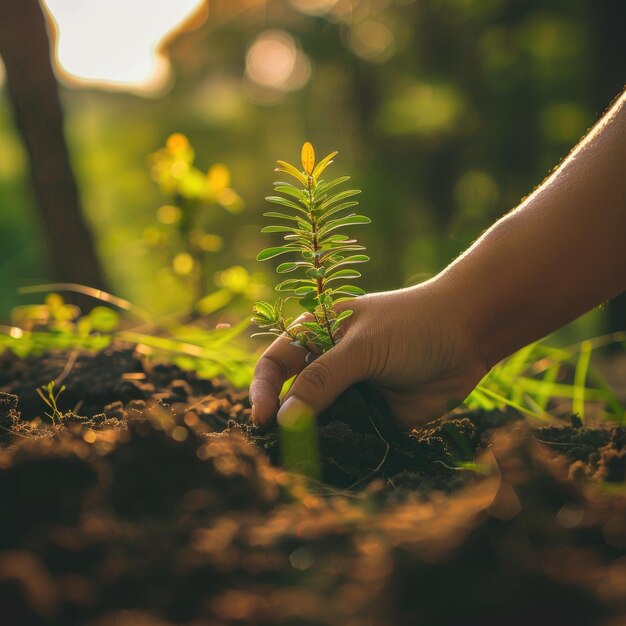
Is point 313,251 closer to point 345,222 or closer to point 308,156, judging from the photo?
point 345,222

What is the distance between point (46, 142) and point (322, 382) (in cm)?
237

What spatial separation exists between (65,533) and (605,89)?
602 centimetres

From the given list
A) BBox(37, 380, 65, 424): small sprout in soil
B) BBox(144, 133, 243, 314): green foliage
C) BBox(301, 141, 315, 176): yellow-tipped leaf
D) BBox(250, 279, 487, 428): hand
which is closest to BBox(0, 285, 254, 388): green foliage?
BBox(37, 380, 65, 424): small sprout in soil

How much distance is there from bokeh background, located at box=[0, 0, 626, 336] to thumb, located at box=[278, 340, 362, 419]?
321 cm

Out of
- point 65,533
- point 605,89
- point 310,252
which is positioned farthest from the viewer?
point 605,89

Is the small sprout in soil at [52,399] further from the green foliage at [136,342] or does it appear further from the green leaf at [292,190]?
the green leaf at [292,190]

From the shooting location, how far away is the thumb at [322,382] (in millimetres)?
1508

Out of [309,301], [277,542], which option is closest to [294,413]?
[309,301]

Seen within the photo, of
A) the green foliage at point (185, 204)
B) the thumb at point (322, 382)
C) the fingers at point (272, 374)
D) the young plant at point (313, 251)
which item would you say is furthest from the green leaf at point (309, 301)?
the green foliage at point (185, 204)

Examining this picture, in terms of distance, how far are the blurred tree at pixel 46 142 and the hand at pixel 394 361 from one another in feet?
6.03

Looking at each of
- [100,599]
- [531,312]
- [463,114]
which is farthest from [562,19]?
[100,599]

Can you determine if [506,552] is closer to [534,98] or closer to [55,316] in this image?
[55,316]

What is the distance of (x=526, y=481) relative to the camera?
0.90 metres

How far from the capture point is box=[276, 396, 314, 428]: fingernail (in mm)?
1480
